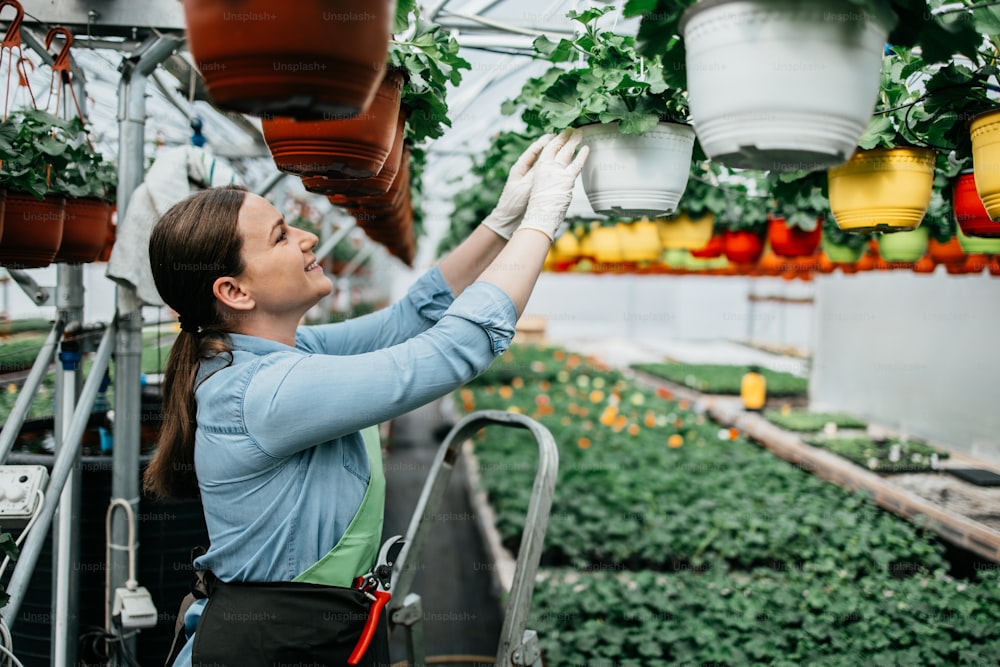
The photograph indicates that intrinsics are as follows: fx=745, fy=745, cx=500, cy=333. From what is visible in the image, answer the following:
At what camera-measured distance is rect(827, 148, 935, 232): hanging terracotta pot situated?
1.50 m

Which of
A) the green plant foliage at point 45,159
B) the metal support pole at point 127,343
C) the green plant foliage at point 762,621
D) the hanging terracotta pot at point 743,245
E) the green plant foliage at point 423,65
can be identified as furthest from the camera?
the hanging terracotta pot at point 743,245

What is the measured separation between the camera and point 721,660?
2711mm

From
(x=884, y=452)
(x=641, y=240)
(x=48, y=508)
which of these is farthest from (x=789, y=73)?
(x=884, y=452)

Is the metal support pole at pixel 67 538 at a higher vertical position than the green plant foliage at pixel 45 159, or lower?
lower

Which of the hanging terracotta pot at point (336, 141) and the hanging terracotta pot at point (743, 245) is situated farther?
the hanging terracotta pot at point (743, 245)

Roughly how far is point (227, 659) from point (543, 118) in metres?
1.22

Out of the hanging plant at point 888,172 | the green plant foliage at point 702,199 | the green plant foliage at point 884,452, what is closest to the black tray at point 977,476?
the green plant foliage at point 884,452

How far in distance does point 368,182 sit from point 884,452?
6.07m

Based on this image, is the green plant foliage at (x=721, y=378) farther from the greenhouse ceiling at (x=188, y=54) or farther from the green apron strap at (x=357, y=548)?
the green apron strap at (x=357, y=548)

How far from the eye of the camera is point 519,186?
1430mm

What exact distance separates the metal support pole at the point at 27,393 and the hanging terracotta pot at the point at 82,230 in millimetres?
208

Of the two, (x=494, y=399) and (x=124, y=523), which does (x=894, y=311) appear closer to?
(x=494, y=399)

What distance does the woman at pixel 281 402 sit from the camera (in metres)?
1.11

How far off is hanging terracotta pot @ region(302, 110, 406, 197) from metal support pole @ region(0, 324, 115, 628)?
813 millimetres
